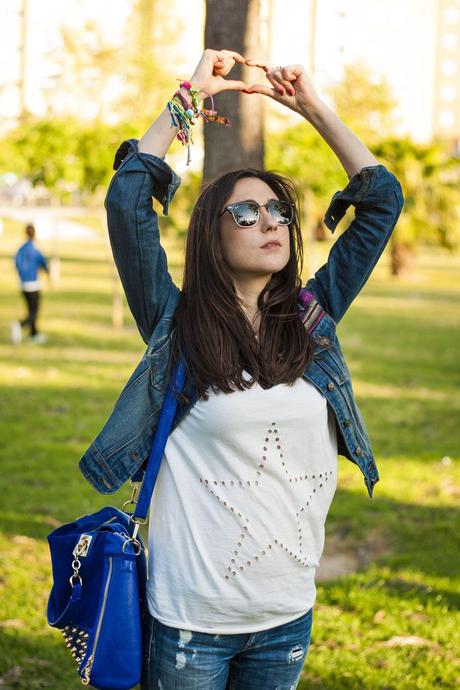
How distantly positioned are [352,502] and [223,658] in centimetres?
509

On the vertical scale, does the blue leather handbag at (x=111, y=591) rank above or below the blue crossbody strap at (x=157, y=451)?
below

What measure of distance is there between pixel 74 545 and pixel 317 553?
1.96 feet

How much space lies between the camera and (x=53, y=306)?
67.9 ft

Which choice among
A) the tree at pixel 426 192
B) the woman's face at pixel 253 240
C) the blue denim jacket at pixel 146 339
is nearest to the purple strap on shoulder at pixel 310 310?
the blue denim jacket at pixel 146 339

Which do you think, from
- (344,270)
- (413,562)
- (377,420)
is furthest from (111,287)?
(344,270)

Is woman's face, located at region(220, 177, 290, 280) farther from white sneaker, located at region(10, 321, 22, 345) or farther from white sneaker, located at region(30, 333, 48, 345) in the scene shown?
white sneaker, located at region(30, 333, 48, 345)

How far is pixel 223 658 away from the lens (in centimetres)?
256

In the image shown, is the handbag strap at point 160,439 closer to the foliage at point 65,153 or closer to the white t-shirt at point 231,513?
the white t-shirt at point 231,513

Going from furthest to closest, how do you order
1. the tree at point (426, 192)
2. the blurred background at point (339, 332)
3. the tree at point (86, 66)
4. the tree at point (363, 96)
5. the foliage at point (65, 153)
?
the tree at point (86, 66) → the tree at point (363, 96) → the tree at point (426, 192) → the foliage at point (65, 153) → the blurred background at point (339, 332)

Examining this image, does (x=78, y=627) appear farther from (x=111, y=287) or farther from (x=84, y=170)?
(x=111, y=287)

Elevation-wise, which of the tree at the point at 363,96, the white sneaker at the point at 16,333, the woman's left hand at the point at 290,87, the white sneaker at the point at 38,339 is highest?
the tree at the point at 363,96

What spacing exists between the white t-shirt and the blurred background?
1062 mm

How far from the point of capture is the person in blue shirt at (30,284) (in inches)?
614

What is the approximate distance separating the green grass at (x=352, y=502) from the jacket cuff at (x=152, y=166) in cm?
146
